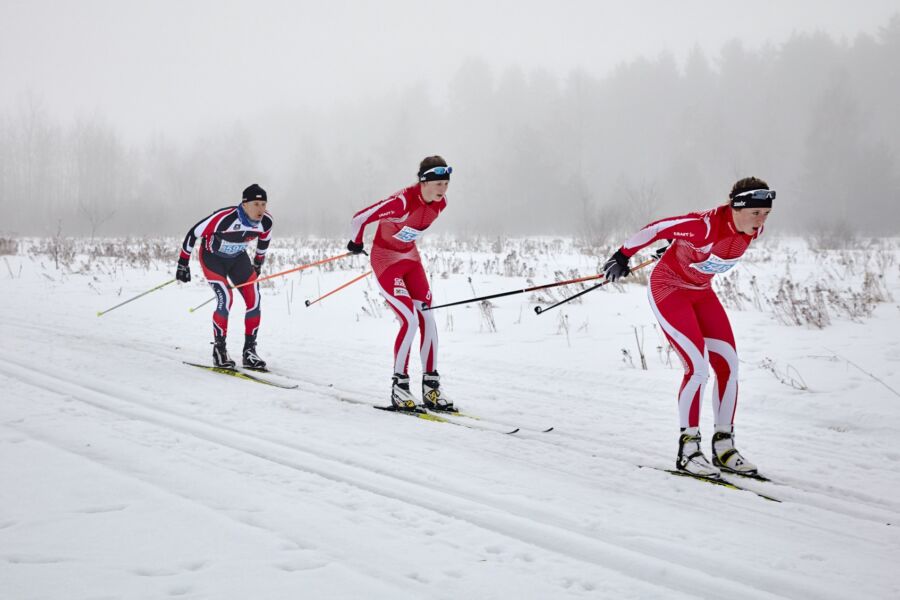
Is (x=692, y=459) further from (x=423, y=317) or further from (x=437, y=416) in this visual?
(x=423, y=317)

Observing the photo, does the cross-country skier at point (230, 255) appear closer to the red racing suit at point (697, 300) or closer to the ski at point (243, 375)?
the ski at point (243, 375)

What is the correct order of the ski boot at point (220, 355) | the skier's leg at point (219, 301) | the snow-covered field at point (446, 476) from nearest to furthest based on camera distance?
the snow-covered field at point (446, 476) < the ski boot at point (220, 355) < the skier's leg at point (219, 301)

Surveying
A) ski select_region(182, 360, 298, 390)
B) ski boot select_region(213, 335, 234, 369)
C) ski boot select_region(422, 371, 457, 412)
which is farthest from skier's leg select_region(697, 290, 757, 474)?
ski boot select_region(213, 335, 234, 369)

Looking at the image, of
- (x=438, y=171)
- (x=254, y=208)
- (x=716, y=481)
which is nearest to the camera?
(x=716, y=481)

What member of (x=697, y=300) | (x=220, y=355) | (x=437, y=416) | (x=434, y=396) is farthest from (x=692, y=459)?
(x=220, y=355)

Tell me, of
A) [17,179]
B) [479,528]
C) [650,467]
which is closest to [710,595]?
[479,528]

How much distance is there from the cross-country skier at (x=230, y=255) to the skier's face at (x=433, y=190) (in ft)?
8.76

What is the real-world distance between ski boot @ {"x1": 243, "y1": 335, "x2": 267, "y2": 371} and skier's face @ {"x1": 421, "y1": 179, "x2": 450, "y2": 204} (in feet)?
9.99

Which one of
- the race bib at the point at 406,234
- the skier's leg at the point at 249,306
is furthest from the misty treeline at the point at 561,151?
the race bib at the point at 406,234

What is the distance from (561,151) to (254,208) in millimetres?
48910

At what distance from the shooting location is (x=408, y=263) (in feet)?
20.2

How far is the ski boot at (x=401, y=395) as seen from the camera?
18.5 feet

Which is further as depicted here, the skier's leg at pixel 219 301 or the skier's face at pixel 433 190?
the skier's leg at pixel 219 301

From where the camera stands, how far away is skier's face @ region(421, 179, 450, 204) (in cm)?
570
